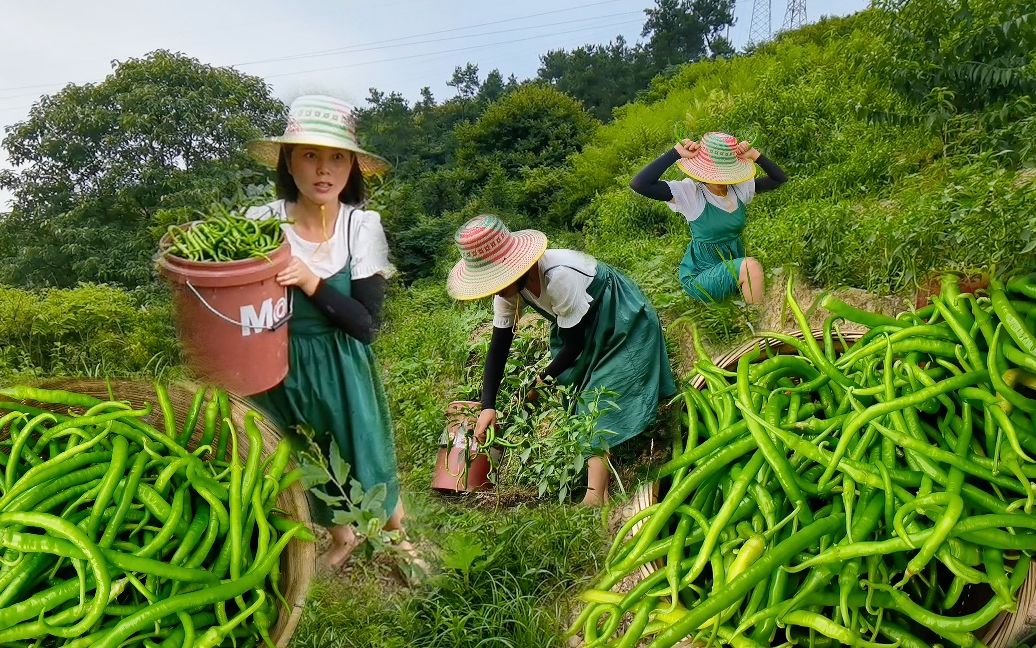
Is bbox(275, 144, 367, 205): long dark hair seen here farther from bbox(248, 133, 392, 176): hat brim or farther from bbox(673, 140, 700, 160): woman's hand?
bbox(673, 140, 700, 160): woman's hand

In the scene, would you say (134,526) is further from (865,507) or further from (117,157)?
(865,507)

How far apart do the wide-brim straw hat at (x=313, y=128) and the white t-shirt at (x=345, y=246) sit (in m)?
0.12

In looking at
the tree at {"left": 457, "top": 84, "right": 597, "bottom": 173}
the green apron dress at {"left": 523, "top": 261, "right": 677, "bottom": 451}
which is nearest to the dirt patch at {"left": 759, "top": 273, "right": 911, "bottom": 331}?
the green apron dress at {"left": 523, "top": 261, "right": 677, "bottom": 451}

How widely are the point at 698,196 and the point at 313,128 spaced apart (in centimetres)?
130

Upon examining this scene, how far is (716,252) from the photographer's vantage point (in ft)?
7.42

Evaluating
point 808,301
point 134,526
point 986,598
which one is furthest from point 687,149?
point 134,526

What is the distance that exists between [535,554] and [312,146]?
48.8 inches

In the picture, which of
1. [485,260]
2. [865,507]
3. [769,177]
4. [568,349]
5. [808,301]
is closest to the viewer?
[865,507]

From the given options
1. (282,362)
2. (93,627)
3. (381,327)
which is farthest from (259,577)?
(381,327)

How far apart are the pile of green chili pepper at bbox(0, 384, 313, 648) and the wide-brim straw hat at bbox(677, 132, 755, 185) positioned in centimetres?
147

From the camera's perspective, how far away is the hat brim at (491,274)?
176cm

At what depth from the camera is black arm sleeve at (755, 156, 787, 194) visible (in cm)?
230

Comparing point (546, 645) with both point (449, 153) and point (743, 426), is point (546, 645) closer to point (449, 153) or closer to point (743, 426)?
point (743, 426)

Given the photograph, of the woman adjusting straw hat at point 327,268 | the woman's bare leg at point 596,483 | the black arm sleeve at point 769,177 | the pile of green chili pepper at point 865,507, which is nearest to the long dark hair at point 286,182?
the woman adjusting straw hat at point 327,268
